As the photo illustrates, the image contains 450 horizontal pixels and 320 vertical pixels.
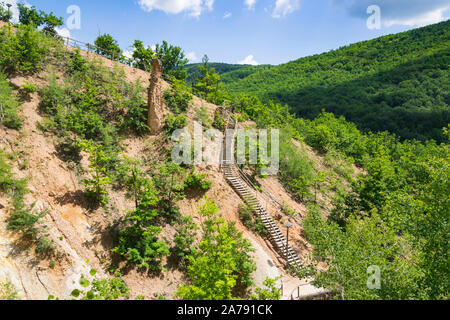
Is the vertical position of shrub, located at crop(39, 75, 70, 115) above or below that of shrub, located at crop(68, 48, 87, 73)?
below

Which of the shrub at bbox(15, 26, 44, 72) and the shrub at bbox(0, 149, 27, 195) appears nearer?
the shrub at bbox(0, 149, 27, 195)

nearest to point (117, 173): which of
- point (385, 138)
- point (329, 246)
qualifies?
point (329, 246)

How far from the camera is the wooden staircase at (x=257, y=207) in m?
16.2

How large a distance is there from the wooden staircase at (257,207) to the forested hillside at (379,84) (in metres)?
51.9

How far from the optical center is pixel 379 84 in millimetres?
75062

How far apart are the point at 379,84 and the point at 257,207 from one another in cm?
7943

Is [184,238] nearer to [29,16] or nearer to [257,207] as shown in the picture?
[257,207]

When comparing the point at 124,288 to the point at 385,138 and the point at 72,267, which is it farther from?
the point at 385,138

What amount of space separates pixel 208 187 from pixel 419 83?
82951mm

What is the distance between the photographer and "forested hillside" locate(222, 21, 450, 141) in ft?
200

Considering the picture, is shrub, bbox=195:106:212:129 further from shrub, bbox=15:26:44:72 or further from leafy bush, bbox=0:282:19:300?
leafy bush, bbox=0:282:19:300

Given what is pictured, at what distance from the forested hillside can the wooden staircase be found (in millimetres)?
51892

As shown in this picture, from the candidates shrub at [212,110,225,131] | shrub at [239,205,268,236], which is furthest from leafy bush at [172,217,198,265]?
shrub at [212,110,225,131]

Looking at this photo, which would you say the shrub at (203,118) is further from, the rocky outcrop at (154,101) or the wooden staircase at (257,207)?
the rocky outcrop at (154,101)
